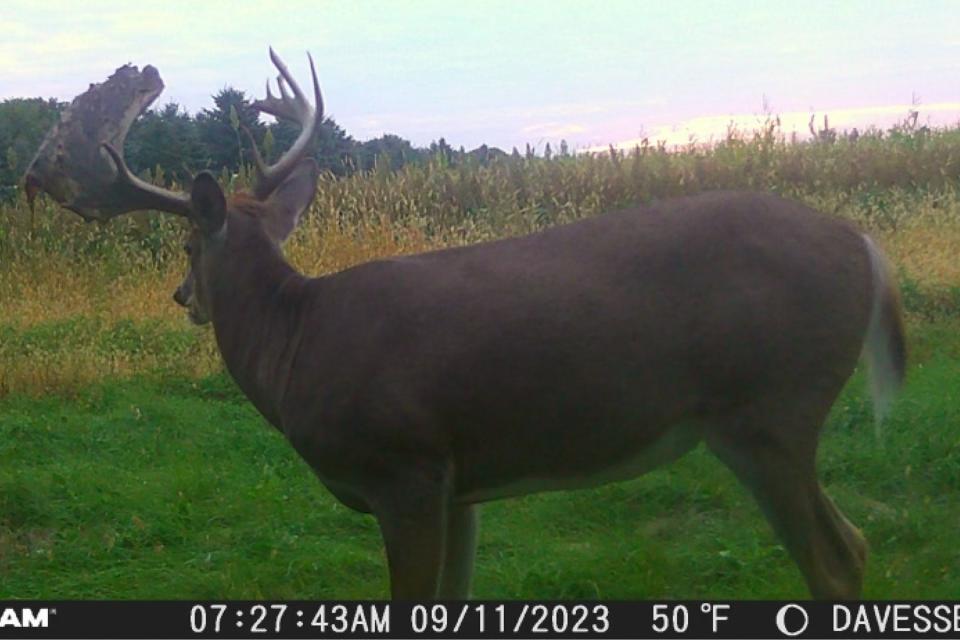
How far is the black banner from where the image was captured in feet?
14.8

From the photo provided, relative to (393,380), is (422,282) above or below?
above

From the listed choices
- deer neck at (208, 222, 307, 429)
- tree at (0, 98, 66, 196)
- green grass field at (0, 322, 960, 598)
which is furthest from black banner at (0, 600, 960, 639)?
tree at (0, 98, 66, 196)

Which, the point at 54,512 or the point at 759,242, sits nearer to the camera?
the point at 759,242

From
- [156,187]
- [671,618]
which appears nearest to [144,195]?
[156,187]

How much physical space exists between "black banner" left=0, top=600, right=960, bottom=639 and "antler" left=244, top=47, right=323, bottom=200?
1787 millimetres

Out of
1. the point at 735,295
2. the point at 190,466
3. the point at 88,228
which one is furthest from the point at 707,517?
the point at 88,228

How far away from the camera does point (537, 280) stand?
442 cm

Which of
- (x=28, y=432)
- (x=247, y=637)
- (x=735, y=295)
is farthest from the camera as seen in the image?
(x=28, y=432)

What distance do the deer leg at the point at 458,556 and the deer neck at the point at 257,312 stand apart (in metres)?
0.79

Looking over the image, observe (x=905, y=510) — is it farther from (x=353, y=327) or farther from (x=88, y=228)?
(x=88, y=228)

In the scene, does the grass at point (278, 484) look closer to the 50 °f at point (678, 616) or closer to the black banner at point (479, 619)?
the black banner at point (479, 619)

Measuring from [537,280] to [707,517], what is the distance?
7.69 feet

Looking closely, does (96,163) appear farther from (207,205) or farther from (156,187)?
(207,205)

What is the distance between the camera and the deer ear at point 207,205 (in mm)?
4930
